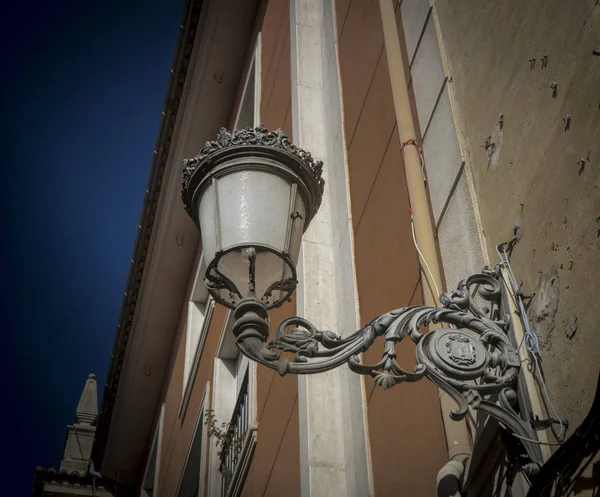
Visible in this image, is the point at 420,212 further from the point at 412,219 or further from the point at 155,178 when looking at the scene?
the point at 155,178

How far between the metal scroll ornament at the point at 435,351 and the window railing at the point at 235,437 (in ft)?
16.1

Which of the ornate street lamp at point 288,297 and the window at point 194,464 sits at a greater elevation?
the window at point 194,464

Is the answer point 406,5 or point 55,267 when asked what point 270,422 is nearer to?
point 406,5

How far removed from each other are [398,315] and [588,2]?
4.11ft

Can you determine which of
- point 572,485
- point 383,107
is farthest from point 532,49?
point 383,107

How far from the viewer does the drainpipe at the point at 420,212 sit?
3.76 metres

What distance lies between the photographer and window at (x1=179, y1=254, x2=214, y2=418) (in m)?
12.2

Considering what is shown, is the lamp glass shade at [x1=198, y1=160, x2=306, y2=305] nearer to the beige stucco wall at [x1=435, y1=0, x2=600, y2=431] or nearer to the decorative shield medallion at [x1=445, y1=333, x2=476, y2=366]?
the decorative shield medallion at [x1=445, y1=333, x2=476, y2=366]

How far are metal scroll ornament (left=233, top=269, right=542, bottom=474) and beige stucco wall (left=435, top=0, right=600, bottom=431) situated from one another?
154 mm

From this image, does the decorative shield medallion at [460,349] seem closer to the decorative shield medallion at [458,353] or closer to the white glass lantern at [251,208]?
Result: the decorative shield medallion at [458,353]

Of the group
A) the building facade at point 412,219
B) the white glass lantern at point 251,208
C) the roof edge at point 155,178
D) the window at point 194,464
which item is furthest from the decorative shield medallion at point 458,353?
the roof edge at point 155,178

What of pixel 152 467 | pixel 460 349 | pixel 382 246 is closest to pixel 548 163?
pixel 460 349

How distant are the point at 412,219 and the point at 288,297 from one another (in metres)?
1.29

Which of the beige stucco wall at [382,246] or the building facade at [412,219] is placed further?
the beige stucco wall at [382,246]
